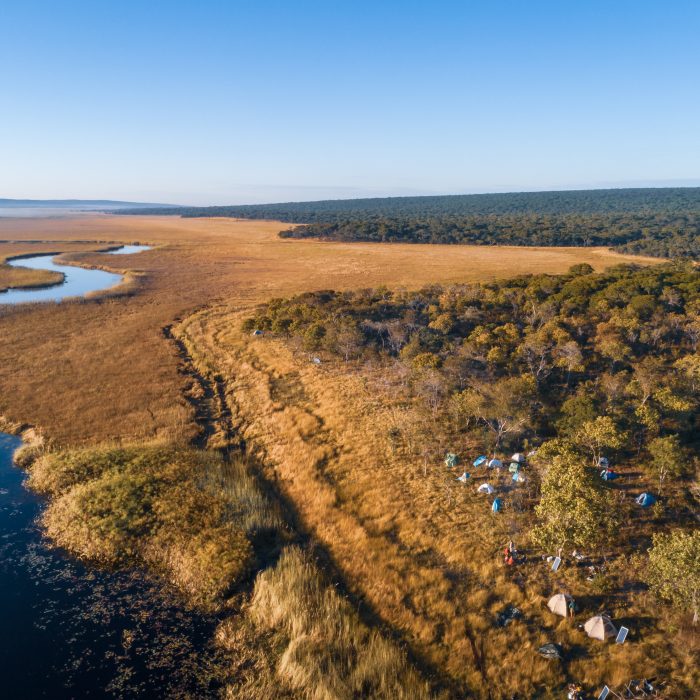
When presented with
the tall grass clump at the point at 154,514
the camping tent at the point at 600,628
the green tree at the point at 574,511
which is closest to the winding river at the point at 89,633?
the tall grass clump at the point at 154,514

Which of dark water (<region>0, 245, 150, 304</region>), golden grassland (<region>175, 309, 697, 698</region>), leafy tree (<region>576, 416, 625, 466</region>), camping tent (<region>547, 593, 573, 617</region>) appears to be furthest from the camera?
dark water (<region>0, 245, 150, 304</region>)

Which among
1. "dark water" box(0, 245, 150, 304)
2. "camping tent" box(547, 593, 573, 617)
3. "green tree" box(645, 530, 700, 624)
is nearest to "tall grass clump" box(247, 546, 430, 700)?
"camping tent" box(547, 593, 573, 617)

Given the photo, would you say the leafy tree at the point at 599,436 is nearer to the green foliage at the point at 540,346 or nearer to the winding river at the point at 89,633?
the green foliage at the point at 540,346

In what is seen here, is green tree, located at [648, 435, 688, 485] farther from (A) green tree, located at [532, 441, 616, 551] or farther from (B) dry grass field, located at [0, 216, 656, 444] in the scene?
(B) dry grass field, located at [0, 216, 656, 444]

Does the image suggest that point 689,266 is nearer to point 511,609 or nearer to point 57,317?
point 511,609

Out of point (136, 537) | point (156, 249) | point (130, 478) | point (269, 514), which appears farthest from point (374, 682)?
point (156, 249)
